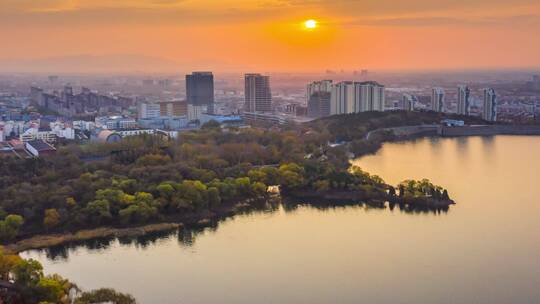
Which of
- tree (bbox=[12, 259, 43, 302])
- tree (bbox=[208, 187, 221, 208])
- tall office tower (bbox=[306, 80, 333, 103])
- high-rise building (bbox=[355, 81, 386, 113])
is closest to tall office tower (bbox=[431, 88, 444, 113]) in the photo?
high-rise building (bbox=[355, 81, 386, 113])

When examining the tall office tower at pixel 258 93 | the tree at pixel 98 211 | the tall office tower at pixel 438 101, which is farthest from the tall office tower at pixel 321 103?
the tree at pixel 98 211

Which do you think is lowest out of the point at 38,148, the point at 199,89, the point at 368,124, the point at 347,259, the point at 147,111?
the point at 347,259

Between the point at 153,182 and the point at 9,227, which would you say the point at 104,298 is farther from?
the point at 153,182

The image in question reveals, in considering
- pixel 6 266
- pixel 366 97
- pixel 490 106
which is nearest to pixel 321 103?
pixel 366 97

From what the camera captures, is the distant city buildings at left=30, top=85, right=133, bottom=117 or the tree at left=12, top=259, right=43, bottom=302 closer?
the tree at left=12, top=259, right=43, bottom=302

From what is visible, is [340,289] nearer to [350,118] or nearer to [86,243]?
[86,243]

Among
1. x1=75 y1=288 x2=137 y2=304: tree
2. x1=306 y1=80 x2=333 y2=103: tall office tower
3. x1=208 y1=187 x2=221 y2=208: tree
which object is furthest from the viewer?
x1=306 y1=80 x2=333 y2=103: tall office tower

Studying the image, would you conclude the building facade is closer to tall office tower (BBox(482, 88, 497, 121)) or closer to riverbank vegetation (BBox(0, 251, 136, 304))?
tall office tower (BBox(482, 88, 497, 121))
